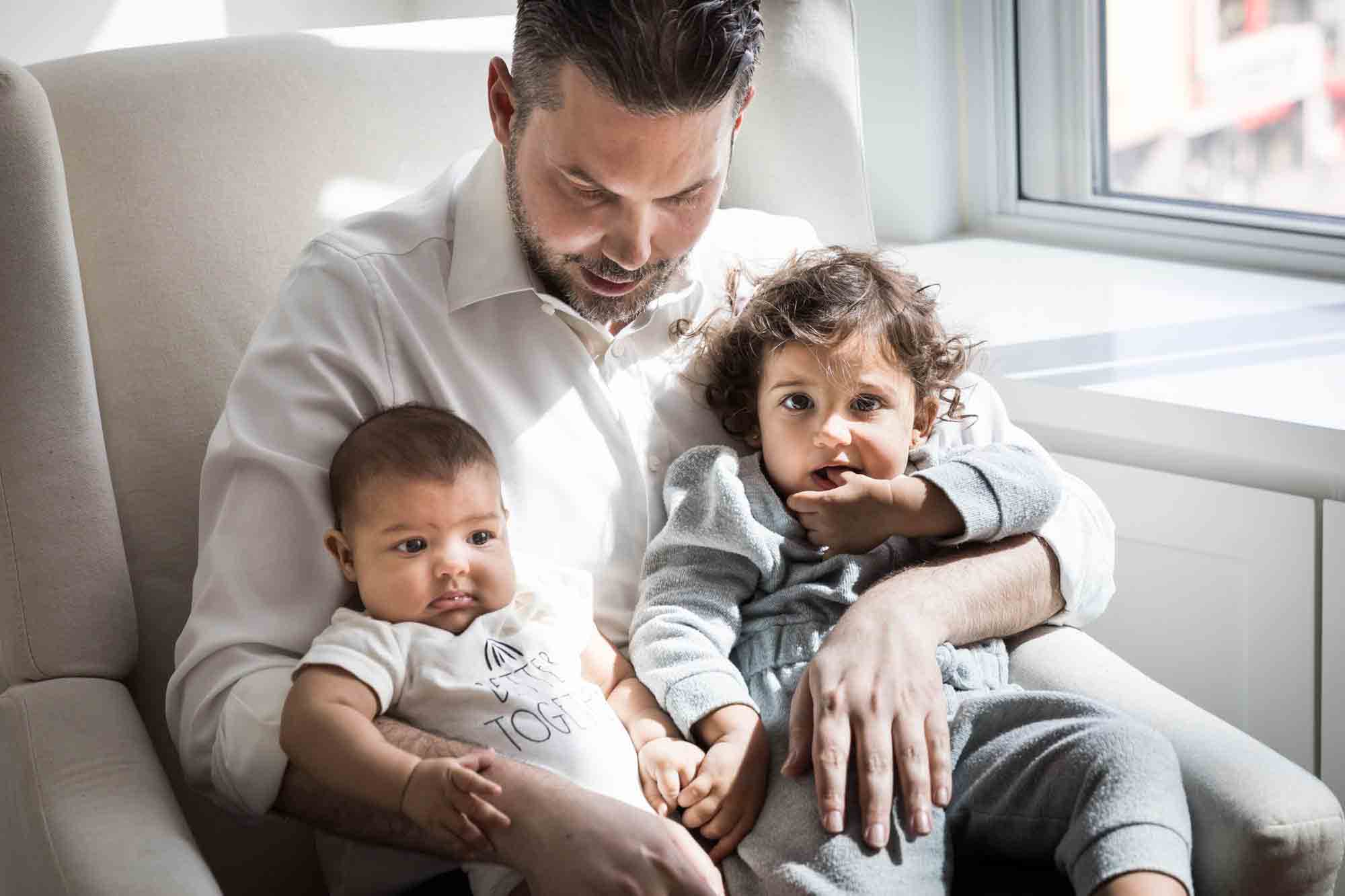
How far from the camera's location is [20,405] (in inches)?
56.3

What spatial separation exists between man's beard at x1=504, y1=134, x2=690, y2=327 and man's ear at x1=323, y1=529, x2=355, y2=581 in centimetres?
37

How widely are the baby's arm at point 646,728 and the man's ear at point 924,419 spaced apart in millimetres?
432

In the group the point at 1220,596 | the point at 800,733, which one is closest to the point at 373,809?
the point at 800,733

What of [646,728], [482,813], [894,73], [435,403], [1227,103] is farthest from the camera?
[894,73]

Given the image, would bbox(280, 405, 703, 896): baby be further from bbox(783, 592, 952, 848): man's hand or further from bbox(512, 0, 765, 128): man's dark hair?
bbox(512, 0, 765, 128): man's dark hair

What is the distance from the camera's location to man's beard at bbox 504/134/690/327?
60.5 inches

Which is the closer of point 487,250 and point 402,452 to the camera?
point 402,452

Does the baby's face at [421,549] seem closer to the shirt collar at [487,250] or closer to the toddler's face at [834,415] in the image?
the shirt collar at [487,250]

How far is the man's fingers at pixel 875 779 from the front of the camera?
1.28 metres

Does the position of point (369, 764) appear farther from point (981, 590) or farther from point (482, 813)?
point (981, 590)

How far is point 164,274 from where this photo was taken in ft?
5.24

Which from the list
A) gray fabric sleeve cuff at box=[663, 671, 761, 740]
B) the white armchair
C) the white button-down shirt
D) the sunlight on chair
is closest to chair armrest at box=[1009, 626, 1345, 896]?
the white armchair

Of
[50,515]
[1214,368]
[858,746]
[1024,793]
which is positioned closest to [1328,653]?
[1214,368]

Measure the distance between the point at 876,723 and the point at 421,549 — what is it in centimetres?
45
